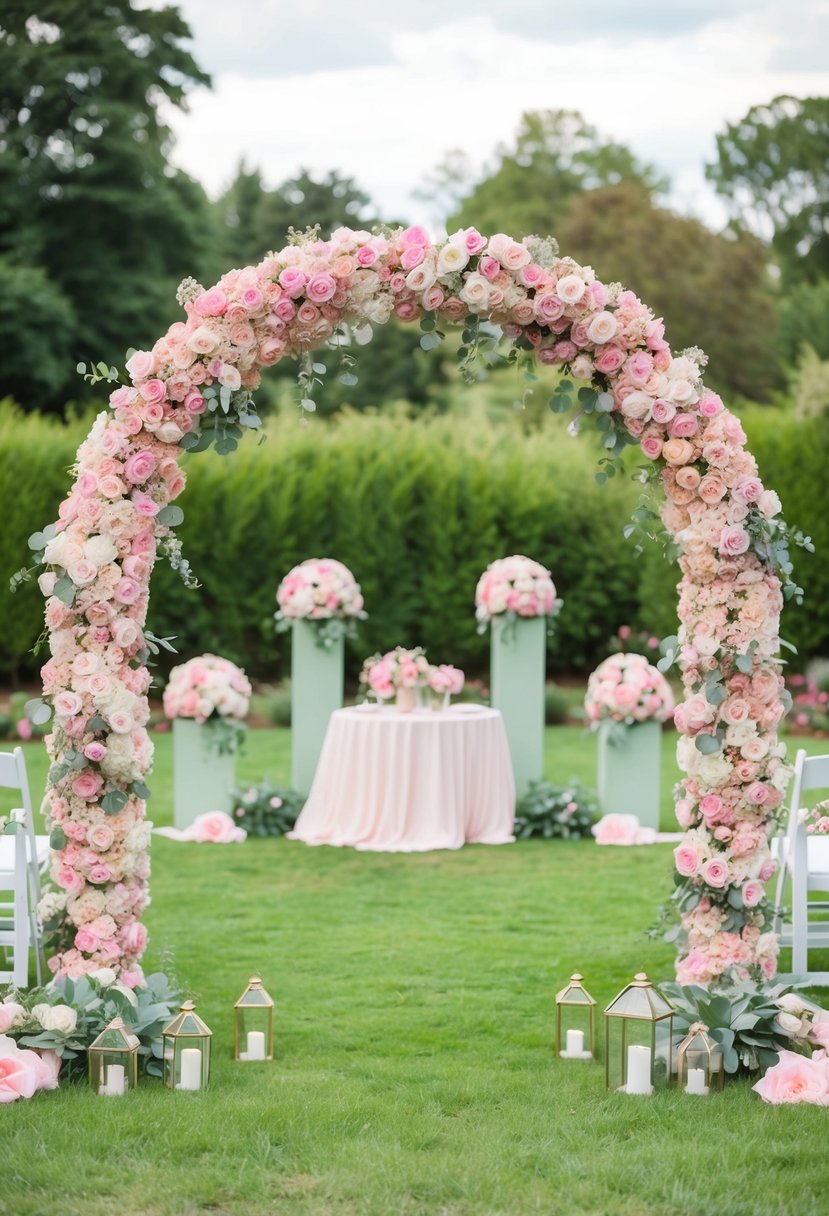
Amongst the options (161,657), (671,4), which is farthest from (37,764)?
(671,4)

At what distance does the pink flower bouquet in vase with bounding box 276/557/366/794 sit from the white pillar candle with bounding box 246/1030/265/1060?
4.58 meters

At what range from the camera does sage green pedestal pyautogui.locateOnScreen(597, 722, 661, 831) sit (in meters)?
9.20

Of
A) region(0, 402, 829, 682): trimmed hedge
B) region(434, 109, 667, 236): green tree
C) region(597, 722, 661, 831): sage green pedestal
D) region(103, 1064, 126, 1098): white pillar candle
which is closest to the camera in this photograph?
region(103, 1064, 126, 1098): white pillar candle

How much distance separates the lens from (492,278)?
16.1 ft

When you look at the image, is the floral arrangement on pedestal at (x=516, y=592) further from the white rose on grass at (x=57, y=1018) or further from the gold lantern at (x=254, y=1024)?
the white rose on grass at (x=57, y=1018)

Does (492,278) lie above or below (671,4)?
below

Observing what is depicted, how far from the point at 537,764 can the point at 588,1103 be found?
16.9 feet

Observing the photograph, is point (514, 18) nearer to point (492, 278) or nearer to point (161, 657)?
point (161, 657)

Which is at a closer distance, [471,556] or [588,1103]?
[588,1103]

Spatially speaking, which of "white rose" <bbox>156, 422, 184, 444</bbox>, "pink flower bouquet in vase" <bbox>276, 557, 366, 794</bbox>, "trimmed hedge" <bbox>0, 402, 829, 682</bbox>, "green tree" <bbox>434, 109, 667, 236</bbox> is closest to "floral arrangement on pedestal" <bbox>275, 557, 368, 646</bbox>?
"pink flower bouquet in vase" <bbox>276, 557, 366, 794</bbox>

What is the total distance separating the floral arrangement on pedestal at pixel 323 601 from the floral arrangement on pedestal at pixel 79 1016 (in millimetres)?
4607

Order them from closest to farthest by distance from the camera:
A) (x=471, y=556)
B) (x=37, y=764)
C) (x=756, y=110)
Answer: (x=37, y=764) < (x=471, y=556) < (x=756, y=110)

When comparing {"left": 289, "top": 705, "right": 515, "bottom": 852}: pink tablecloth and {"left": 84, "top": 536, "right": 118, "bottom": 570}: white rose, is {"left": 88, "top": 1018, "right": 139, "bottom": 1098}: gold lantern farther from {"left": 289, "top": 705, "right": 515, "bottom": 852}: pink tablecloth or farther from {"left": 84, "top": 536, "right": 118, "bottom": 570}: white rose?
{"left": 289, "top": 705, "right": 515, "bottom": 852}: pink tablecloth

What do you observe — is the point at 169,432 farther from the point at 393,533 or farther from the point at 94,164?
the point at 94,164
